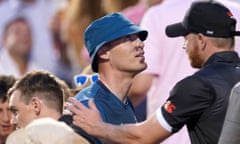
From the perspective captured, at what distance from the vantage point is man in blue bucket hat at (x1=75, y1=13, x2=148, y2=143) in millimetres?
7121

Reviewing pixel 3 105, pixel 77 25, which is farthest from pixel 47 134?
pixel 77 25

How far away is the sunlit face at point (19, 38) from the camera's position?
40.6ft

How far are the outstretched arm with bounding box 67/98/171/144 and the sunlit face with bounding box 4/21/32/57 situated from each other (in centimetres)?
563

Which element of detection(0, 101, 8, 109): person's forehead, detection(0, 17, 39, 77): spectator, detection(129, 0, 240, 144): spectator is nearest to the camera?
detection(129, 0, 240, 144): spectator

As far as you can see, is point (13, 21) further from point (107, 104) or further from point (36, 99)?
point (107, 104)

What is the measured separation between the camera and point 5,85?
29.1ft

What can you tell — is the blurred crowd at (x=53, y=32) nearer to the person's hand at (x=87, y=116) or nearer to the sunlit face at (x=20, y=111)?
the sunlit face at (x=20, y=111)

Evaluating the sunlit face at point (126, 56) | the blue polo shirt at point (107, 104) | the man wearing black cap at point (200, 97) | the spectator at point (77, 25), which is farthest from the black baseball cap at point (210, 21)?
the spectator at point (77, 25)

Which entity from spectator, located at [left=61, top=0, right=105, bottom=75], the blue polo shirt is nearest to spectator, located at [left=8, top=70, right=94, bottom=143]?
the blue polo shirt

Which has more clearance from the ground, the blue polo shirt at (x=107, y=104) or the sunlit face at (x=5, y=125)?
the blue polo shirt at (x=107, y=104)

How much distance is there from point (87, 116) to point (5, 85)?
2.21 meters

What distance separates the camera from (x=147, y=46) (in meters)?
8.72

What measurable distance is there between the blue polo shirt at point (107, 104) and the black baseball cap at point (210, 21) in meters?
0.54

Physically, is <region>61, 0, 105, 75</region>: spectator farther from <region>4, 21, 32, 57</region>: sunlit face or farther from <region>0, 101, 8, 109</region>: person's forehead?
<region>0, 101, 8, 109</region>: person's forehead
